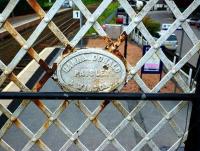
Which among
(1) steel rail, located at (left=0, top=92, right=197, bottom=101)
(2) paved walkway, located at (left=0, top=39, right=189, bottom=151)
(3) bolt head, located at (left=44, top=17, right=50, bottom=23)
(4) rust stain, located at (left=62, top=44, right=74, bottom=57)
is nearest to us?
(1) steel rail, located at (left=0, top=92, right=197, bottom=101)

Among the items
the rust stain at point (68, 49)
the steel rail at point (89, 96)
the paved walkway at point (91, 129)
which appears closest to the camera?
the steel rail at point (89, 96)

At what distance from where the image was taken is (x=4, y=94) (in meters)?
2.37

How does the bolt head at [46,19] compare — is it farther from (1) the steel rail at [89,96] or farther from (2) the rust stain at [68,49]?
(1) the steel rail at [89,96]

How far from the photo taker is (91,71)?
2713mm

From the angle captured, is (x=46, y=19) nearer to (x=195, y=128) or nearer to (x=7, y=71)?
(x=7, y=71)

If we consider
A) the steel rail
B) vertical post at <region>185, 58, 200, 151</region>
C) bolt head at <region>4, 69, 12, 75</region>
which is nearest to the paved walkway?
vertical post at <region>185, 58, 200, 151</region>

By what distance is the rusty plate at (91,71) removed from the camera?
2.66 metres

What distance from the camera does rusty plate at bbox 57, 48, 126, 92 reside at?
266 centimetres

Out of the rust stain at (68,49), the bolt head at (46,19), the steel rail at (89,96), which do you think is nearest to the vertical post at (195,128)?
the steel rail at (89,96)

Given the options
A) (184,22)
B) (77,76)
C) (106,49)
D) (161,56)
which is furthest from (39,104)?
(184,22)

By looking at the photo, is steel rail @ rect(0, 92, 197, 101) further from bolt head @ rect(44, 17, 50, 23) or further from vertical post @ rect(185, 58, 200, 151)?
bolt head @ rect(44, 17, 50, 23)

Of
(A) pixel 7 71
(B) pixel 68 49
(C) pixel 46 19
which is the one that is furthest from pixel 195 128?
(A) pixel 7 71

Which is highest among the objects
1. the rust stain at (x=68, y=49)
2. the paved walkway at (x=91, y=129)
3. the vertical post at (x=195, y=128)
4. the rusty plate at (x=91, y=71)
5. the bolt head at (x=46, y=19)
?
the bolt head at (x=46, y=19)

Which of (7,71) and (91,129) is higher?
(7,71)
